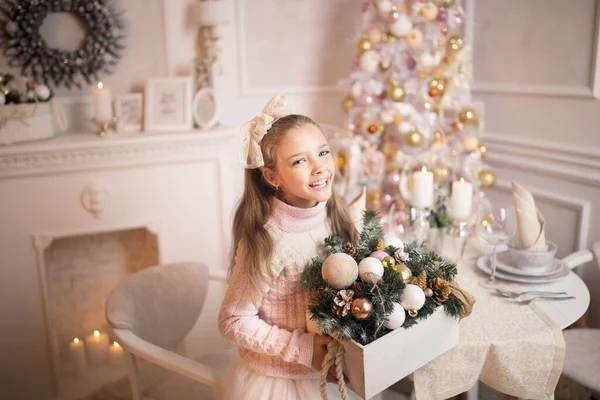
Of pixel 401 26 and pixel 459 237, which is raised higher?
pixel 401 26

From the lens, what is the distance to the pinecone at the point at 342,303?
1129 millimetres

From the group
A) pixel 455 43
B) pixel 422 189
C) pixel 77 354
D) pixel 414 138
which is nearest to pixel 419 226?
pixel 422 189

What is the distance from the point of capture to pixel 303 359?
4.04 ft

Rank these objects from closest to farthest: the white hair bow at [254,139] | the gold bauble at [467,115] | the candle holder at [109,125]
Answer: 1. the white hair bow at [254,139]
2. the candle holder at [109,125]
3. the gold bauble at [467,115]

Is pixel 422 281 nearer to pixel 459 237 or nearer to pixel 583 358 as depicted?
pixel 459 237

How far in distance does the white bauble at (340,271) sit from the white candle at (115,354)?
7.20 feet

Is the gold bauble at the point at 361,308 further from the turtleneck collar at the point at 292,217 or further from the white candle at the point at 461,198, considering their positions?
the white candle at the point at 461,198

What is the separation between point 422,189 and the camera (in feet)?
6.66

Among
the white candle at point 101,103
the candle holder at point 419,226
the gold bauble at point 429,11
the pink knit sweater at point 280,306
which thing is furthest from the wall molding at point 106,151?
the pink knit sweater at point 280,306

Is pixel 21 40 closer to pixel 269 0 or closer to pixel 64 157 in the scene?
pixel 64 157

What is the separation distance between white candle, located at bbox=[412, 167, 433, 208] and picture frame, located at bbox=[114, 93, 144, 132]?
5.03 ft

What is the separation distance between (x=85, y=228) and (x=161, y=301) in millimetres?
1035

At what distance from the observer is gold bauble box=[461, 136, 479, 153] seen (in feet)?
9.59

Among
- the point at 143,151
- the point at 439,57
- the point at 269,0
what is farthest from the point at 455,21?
the point at 143,151
